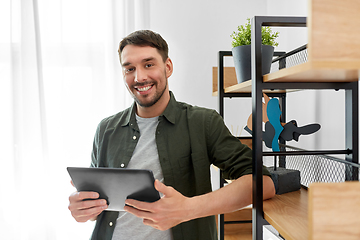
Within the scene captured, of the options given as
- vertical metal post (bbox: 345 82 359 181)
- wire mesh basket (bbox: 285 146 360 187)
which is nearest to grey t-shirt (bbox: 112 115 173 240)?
wire mesh basket (bbox: 285 146 360 187)

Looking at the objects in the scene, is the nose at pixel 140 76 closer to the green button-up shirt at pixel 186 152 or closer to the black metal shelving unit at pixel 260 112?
the green button-up shirt at pixel 186 152

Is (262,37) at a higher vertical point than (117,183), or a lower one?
higher

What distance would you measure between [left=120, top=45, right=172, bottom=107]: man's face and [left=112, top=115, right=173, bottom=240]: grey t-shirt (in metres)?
0.10

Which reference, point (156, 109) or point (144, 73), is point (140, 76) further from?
point (156, 109)

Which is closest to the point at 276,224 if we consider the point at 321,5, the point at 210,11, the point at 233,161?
the point at 233,161

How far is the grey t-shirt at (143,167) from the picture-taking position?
110cm

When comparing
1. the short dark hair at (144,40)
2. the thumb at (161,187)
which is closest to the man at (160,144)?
the short dark hair at (144,40)

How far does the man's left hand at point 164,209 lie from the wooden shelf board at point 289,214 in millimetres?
232

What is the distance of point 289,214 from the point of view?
0.76 meters

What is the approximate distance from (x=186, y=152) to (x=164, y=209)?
0.37 meters

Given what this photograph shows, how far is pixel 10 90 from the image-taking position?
2238 mm

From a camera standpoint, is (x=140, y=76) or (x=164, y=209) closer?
(x=164, y=209)

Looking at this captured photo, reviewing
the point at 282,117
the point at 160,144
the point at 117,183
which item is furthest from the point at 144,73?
the point at 282,117

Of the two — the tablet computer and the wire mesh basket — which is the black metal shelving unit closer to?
the wire mesh basket
